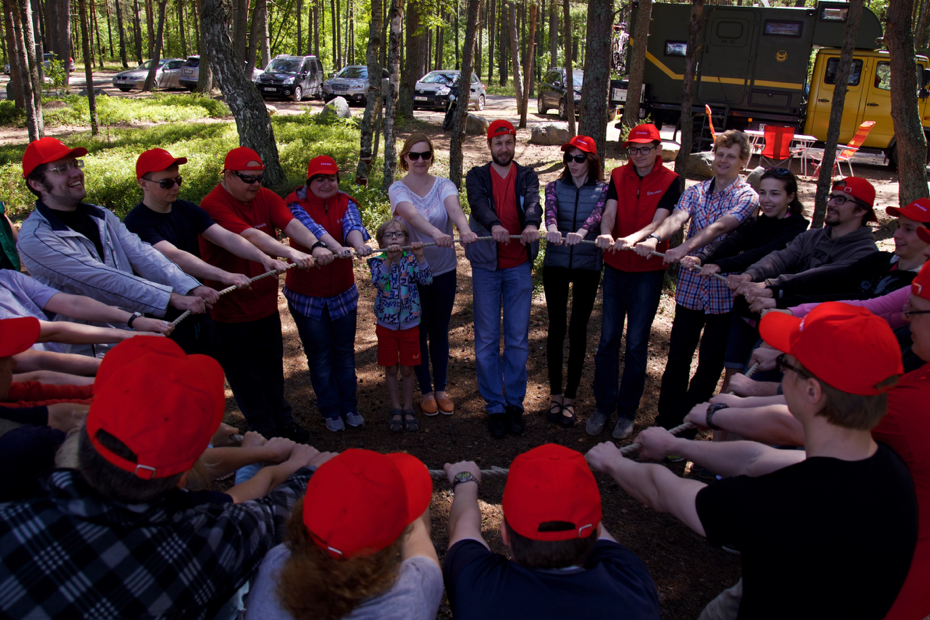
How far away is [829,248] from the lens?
3730 mm

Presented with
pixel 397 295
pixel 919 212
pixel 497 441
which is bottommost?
pixel 497 441

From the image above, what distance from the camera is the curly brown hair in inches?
66.0

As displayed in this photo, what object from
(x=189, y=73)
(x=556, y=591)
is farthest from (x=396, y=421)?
(x=189, y=73)

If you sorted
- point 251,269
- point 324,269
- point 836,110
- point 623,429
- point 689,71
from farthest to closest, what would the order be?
point 836,110 < point 689,71 < point 623,429 < point 324,269 < point 251,269

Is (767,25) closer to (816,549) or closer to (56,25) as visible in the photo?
(816,549)

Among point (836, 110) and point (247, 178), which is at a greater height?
point (836, 110)

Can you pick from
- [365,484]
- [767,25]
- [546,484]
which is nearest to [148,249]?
[365,484]

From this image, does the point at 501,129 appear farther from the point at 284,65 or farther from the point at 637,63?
the point at 284,65

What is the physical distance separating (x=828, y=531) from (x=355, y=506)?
135 centimetres

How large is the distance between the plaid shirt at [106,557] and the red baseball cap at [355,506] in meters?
0.33

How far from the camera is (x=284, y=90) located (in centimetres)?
2531

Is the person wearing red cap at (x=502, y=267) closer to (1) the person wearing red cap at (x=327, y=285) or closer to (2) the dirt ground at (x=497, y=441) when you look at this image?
(2) the dirt ground at (x=497, y=441)

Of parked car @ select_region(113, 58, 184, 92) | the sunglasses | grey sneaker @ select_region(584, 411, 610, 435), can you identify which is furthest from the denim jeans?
parked car @ select_region(113, 58, 184, 92)

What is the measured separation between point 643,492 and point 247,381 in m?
3.06
